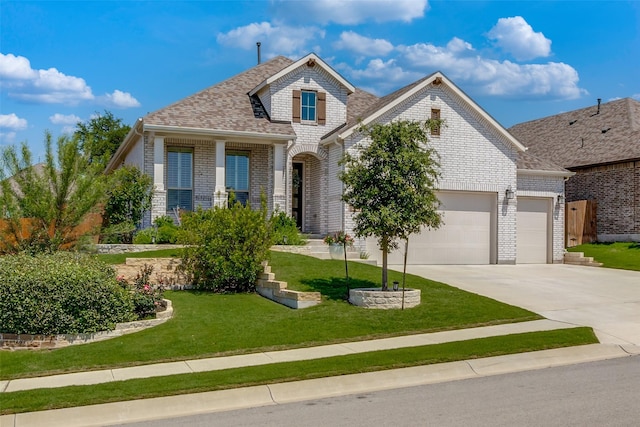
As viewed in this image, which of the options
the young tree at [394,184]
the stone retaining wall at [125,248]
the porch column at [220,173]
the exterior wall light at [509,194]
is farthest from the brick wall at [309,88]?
the young tree at [394,184]

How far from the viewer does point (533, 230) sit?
23.5m

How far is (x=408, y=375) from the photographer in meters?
9.07

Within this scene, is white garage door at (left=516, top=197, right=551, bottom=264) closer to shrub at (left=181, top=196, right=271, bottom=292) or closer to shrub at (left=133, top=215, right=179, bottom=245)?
shrub at (left=181, top=196, right=271, bottom=292)

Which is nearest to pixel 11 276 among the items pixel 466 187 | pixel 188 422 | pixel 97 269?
pixel 97 269

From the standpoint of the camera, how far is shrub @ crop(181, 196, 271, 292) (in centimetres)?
1545

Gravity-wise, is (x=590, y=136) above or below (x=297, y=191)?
above

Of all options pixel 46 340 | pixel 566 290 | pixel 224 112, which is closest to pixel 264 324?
pixel 46 340

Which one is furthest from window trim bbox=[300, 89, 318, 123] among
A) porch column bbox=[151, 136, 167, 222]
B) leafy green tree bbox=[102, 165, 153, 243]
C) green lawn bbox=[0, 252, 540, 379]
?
green lawn bbox=[0, 252, 540, 379]

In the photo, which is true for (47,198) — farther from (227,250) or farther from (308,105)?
(308,105)

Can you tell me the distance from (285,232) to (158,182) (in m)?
4.54

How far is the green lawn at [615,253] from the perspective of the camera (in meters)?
21.5

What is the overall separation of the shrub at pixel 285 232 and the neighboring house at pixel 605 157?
14.3m

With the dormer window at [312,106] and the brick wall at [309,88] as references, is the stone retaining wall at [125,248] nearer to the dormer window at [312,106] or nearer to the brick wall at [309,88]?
the brick wall at [309,88]

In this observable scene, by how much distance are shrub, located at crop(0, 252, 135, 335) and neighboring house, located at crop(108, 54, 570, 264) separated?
834 cm
